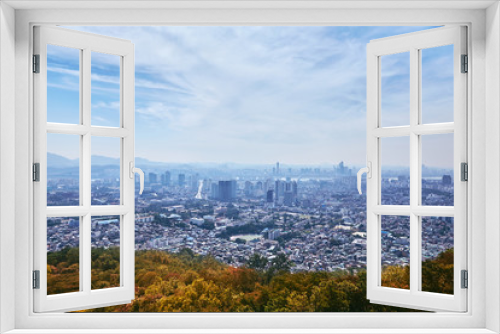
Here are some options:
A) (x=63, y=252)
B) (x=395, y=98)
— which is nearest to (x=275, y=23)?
(x=395, y=98)

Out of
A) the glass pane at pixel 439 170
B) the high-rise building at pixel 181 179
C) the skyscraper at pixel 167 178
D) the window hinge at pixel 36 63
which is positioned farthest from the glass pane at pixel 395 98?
the skyscraper at pixel 167 178

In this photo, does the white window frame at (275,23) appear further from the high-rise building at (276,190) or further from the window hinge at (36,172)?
the high-rise building at (276,190)

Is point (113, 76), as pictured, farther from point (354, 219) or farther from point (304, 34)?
point (354, 219)

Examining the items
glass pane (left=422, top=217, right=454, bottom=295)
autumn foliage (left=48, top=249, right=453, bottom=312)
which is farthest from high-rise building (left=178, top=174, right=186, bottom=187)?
glass pane (left=422, top=217, right=454, bottom=295)

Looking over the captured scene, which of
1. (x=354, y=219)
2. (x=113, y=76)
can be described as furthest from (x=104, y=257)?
(x=354, y=219)

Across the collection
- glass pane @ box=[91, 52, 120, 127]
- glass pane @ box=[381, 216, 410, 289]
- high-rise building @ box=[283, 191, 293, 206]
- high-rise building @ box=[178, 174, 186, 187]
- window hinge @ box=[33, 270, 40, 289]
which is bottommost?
glass pane @ box=[381, 216, 410, 289]

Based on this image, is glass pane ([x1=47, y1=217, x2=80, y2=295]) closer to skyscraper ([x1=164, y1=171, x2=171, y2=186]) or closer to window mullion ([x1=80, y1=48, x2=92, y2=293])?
window mullion ([x1=80, y1=48, x2=92, y2=293])
